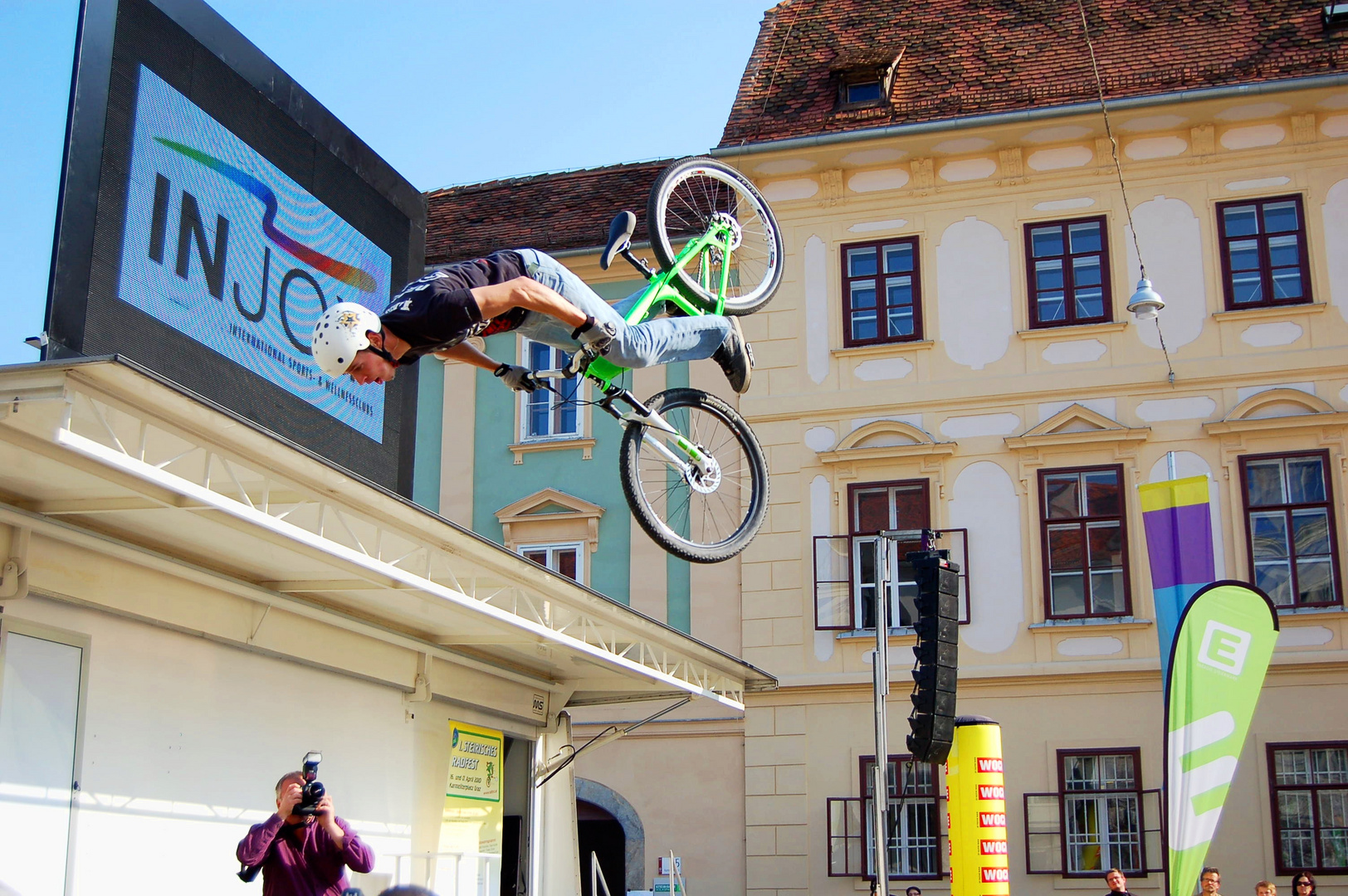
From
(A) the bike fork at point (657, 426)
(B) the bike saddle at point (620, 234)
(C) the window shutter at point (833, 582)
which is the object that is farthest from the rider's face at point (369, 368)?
(C) the window shutter at point (833, 582)

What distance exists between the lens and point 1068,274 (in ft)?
62.8

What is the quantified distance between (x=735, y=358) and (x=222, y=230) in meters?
5.44

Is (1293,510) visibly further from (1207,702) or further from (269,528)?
(269,528)

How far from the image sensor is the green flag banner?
471 inches

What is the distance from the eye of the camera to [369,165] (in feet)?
45.6

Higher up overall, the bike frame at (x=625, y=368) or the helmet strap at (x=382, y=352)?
the bike frame at (x=625, y=368)

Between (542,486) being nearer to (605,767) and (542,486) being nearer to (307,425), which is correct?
(605,767)

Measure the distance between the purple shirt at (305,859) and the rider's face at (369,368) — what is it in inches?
118

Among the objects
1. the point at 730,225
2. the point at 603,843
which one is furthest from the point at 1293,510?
the point at 730,225

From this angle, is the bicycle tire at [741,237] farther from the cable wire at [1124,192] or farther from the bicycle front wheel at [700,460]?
the cable wire at [1124,192]

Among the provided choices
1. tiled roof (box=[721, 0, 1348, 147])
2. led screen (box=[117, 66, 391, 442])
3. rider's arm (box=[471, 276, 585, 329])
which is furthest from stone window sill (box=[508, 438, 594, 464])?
rider's arm (box=[471, 276, 585, 329])

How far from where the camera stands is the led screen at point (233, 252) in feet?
34.0

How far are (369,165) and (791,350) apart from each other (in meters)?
7.47

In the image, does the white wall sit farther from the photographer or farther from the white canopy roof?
the photographer
